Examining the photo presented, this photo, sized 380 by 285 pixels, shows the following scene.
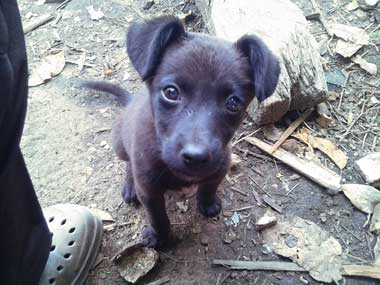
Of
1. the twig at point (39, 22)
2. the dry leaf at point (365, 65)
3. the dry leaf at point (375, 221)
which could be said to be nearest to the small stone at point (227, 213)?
the dry leaf at point (375, 221)

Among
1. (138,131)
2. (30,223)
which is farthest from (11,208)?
(138,131)

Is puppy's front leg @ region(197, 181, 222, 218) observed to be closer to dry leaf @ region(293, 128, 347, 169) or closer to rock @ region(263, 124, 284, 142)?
rock @ region(263, 124, 284, 142)

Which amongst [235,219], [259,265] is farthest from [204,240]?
[259,265]

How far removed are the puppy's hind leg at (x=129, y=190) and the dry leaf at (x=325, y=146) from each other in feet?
4.46

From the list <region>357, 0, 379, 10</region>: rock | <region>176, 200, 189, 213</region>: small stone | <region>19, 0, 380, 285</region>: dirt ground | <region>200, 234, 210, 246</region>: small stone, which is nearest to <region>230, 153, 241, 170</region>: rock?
<region>19, 0, 380, 285</region>: dirt ground

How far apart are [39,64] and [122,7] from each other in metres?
1.08

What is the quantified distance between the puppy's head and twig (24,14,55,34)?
95.3 inches

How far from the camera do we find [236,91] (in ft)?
→ 7.75

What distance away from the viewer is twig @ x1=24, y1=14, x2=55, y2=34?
4.41 metres

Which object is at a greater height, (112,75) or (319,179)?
(112,75)

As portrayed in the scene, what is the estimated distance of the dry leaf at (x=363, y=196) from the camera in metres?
3.18

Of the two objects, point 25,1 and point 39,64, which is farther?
point 25,1

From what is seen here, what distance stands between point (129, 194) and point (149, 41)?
1208mm

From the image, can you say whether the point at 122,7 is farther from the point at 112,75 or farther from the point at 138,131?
the point at 138,131
